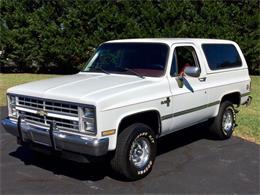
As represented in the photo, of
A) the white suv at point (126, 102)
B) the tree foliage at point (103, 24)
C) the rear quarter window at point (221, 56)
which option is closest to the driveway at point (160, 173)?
the white suv at point (126, 102)

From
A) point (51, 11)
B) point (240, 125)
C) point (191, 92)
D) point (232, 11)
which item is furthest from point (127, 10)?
point (191, 92)

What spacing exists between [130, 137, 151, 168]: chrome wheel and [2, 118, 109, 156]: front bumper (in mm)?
615

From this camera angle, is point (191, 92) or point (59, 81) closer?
point (59, 81)

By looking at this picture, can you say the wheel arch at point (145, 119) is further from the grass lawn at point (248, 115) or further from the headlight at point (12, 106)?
the grass lawn at point (248, 115)

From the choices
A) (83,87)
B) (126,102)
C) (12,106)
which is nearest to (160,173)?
(126,102)

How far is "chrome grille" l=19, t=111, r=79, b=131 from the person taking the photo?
516cm

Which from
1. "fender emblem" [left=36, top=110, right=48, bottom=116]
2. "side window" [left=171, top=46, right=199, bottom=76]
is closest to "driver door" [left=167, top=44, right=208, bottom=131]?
"side window" [left=171, top=46, right=199, bottom=76]

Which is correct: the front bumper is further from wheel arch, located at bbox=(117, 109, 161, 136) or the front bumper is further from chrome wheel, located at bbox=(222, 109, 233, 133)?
chrome wheel, located at bbox=(222, 109, 233, 133)

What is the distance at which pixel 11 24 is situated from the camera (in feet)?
59.3

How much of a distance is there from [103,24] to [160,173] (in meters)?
12.0

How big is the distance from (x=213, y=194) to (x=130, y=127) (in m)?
1.32

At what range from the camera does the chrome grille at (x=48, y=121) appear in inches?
203

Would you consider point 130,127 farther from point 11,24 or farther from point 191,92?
point 11,24

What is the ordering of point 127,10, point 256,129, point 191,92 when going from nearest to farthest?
point 191,92, point 256,129, point 127,10
